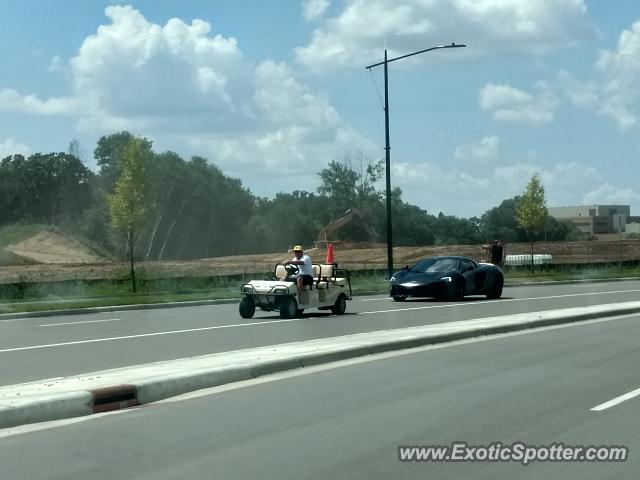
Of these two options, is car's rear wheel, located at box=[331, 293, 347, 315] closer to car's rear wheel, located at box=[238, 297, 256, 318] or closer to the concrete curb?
car's rear wheel, located at box=[238, 297, 256, 318]

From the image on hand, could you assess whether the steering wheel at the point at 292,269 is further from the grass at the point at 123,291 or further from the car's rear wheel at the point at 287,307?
the grass at the point at 123,291

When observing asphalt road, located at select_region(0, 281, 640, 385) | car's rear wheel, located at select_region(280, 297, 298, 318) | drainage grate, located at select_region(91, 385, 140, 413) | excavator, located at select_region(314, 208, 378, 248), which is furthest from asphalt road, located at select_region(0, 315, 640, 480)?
excavator, located at select_region(314, 208, 378, 248)

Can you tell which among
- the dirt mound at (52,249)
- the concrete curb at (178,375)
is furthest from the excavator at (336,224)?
the concrete curb at (178,375)

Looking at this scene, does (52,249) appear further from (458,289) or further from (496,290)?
(458,289)

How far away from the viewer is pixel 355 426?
374 inches

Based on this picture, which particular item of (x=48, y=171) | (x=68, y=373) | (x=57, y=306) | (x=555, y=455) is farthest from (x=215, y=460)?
(x=48, y=171)

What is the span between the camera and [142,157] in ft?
120

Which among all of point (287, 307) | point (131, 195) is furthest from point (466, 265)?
point (131, 195)

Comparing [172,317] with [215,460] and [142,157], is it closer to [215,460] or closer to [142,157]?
[142,157]

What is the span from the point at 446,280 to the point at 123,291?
11.8m

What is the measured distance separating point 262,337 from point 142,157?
Answer: 19530 mm

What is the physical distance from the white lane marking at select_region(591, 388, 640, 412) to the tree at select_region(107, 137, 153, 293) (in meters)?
26.4

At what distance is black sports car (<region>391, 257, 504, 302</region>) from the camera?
30078 mm

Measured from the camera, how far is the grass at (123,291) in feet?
97.0
